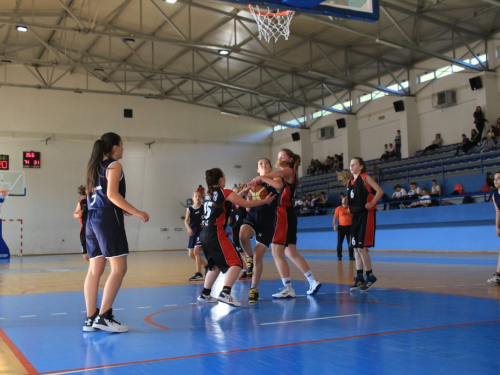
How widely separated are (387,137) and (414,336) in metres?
23.1

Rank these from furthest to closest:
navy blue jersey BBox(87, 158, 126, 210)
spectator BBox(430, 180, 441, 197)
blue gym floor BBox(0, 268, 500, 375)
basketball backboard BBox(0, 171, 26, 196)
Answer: basketball backboard BBox(0, 171, 26, 196) < spectator BBox(430, 180, 441, 197) < navy blue jersey BBox(87, 158, 126, 210) < blue gym floor BBox(0, 268, 500, 375)

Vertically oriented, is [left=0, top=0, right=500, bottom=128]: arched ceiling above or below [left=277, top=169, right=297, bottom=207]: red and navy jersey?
above

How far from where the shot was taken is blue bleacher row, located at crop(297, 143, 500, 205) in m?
19.8

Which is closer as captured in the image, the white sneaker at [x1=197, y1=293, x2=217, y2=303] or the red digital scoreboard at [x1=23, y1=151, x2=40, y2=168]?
the white sneaker at [x1=197, y1=293, x2=217, y2=303]

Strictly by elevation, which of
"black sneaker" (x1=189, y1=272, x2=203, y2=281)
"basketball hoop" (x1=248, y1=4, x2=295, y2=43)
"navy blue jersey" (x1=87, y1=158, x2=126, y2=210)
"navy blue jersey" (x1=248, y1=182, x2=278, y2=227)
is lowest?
"black sneaker" (x1=189, y1=272, x2=203, y2=281)

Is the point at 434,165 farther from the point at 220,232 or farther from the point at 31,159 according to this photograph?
the point at 31,159

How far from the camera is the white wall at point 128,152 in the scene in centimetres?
2780

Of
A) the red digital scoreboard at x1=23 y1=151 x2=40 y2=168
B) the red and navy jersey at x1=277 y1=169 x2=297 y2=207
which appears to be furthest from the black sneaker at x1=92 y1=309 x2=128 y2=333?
the red digital scoreboard at x1=23 y1=151 x2=40 y2=168

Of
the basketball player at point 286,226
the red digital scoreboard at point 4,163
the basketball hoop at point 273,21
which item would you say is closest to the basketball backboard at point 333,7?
the basketball player at point 286,226

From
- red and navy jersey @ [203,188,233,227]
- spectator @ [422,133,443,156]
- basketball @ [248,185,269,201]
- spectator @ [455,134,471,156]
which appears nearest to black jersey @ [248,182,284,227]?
basketball @ [248,185,269,201]

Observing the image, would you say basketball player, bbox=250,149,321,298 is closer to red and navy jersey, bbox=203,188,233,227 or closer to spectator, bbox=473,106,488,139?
red and navy jersey, bbox=203,188,233,227

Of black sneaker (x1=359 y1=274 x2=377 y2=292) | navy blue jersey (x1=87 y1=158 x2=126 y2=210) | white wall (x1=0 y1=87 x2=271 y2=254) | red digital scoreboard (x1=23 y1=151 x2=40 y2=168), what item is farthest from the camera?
white wall (x1=0 y1=87 x2=271 y2=254)

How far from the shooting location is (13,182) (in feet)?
87.8

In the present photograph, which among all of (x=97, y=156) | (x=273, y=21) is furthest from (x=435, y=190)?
(x=97, y=156)
